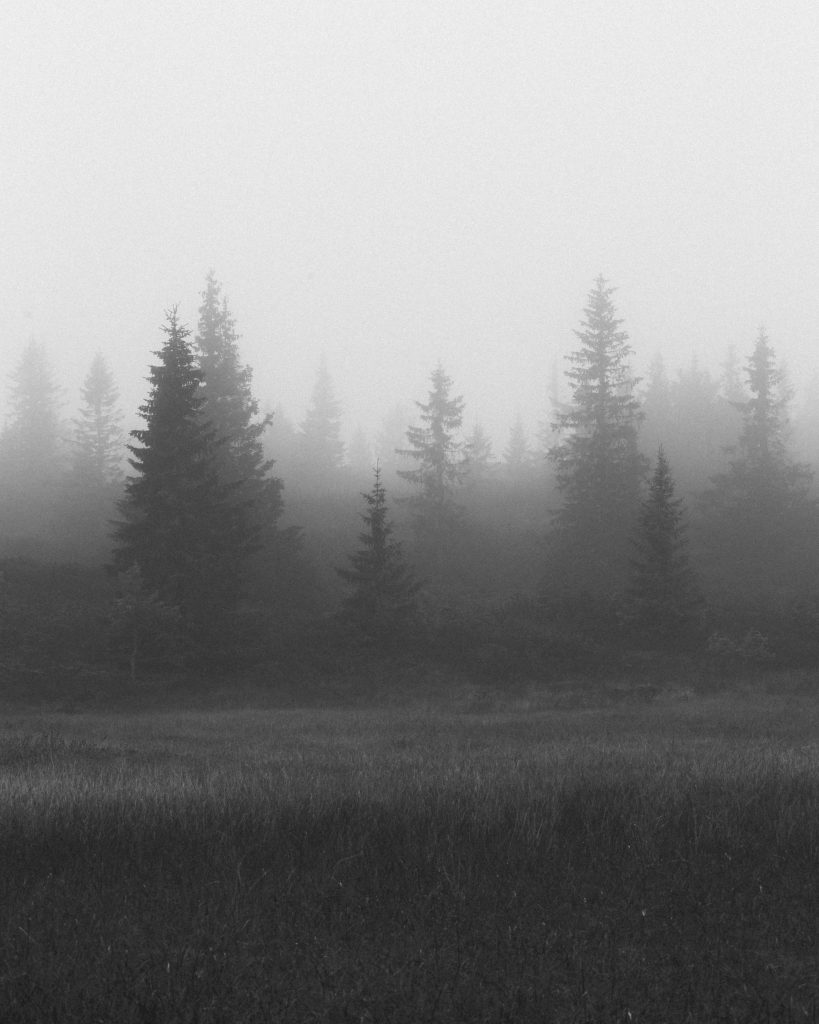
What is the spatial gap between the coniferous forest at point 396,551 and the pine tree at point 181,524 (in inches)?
3.5

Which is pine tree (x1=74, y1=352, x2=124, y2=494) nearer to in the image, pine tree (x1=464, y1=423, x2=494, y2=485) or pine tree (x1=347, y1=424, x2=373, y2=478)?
pine tree (x1=464, y1=423, x2=494, y2=485)

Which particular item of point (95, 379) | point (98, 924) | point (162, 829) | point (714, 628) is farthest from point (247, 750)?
point (95, 379)

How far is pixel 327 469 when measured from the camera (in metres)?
73.3

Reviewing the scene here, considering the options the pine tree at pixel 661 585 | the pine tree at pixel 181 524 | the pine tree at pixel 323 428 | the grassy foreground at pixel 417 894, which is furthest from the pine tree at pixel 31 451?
the grassy foreground at pixel 417 894

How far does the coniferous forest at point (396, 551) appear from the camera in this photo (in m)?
28.6

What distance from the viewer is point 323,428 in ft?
265

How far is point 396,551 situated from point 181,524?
8.95 m

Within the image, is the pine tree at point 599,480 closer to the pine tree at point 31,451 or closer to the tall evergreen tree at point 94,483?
the tall evergreen tree at point 94,483

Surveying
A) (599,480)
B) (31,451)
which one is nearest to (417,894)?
(599,480)

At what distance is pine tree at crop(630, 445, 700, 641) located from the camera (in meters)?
31.5

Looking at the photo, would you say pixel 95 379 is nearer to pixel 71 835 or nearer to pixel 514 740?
pixel 514 740

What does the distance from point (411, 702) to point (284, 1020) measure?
72.6 ft

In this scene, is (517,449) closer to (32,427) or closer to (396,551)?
(32,427)

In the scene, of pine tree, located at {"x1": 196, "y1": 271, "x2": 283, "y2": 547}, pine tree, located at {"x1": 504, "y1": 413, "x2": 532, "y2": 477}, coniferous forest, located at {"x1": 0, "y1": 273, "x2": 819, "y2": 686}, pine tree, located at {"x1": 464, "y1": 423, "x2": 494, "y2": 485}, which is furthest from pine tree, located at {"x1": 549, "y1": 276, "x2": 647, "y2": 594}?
pine tree, located at {"x1": 504, "y1": 413, "x2": 532, "y2": 477}
